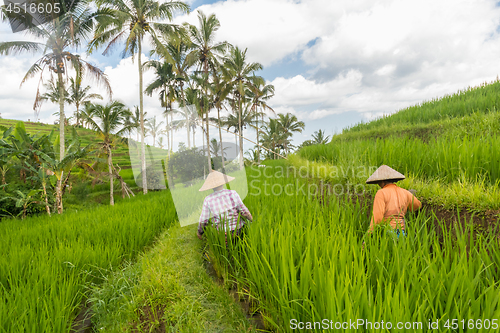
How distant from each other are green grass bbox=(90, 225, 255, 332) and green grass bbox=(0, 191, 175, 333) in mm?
261

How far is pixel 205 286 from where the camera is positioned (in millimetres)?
2328

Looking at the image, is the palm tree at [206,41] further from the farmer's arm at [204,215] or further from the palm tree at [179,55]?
the farmer's arm at [204,215]

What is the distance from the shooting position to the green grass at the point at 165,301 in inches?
73.0

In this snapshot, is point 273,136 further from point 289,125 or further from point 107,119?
point 107,119

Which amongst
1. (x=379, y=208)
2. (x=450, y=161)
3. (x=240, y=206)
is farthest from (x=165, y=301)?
(x=450, y=161)

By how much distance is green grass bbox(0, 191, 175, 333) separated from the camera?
1.67 m

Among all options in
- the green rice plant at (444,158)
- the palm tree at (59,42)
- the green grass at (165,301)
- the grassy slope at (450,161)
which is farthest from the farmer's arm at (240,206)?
the palm tree at (59,42)

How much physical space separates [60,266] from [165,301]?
126cm

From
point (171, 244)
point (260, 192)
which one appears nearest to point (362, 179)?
point (260, 192)

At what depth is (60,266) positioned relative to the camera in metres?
2.40

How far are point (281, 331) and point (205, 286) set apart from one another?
1.12 metres

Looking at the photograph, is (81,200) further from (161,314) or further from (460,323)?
(460,323)

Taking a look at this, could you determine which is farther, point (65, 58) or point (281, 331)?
point (65, 58)

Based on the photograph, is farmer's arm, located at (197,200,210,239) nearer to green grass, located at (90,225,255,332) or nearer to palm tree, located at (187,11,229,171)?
green grass, located at (90,225,255,332)
